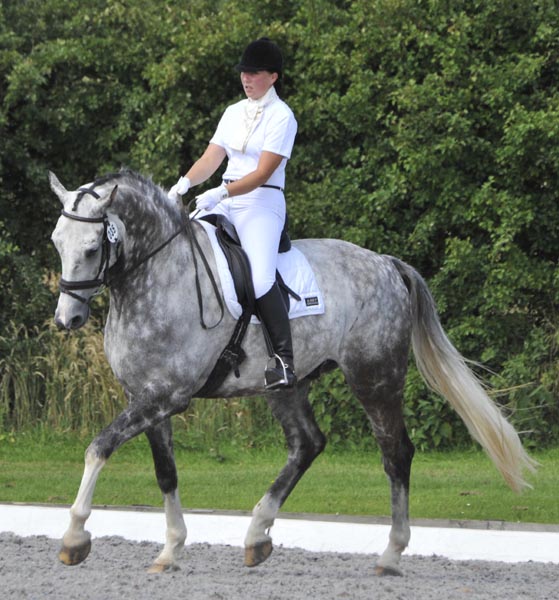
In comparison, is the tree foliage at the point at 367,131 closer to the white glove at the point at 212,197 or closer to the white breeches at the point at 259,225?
the white breeches at the point at 259,225

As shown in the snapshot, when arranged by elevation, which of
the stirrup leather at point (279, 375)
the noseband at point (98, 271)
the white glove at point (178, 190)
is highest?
the white glove at point (178, 190)

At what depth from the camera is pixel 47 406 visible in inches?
420

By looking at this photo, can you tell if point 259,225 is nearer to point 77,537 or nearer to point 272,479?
point 77,537

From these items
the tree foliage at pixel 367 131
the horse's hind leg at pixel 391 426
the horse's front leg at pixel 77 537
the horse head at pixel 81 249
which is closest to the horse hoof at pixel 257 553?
the horse's hind leg at pixel 391 426

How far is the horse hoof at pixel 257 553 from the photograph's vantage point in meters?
5.88

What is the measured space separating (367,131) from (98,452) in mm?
6264

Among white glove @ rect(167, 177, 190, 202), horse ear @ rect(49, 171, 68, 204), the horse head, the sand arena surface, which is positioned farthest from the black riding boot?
horse ear @ rect(49, 171, 68, 204)

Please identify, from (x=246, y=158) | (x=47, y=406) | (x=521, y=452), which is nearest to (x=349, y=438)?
(x=47, y=406)

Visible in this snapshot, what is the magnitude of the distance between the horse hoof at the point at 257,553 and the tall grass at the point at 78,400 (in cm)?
427

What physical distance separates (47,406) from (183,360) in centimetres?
552

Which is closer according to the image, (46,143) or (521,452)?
(521,452)

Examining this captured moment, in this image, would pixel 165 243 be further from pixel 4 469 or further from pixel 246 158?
pixel 4 469

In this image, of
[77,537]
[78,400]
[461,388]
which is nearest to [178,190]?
[77,537]

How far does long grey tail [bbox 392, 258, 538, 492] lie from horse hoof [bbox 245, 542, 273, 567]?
1.31 metres
